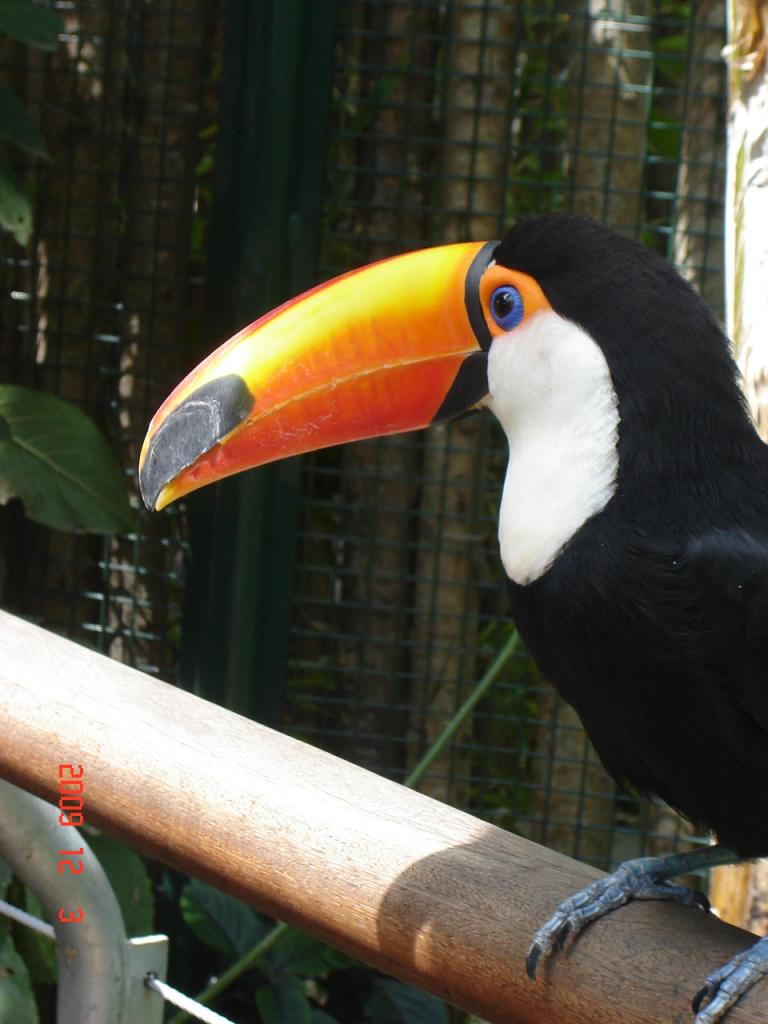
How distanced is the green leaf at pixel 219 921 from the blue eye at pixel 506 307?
123 centimetres

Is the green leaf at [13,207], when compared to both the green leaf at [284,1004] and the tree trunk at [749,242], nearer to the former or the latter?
the tree trunk at [749,242]

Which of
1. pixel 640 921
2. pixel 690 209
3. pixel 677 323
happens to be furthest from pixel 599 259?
pixel 690 209

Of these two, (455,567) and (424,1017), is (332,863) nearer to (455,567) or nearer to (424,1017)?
(424,1017)

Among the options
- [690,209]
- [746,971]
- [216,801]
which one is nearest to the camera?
[746,971]

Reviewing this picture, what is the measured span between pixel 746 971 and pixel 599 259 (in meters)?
0.60

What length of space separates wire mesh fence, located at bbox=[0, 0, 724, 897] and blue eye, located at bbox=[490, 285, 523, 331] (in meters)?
1.08

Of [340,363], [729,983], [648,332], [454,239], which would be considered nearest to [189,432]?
[340,363]

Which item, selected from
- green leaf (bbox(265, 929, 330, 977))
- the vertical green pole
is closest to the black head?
the vertical green pole

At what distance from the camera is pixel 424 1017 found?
2223 millimetres

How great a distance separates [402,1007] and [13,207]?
1387mm

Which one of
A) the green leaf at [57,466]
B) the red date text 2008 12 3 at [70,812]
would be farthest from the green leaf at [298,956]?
the red date text 2008 12 3 at [70,812]

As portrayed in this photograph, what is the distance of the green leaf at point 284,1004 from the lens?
2.14 metres

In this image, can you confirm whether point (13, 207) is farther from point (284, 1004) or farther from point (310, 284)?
point (284, 1004)

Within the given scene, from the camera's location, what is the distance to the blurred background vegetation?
2.28 metres
